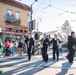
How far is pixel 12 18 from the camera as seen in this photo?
30.2m

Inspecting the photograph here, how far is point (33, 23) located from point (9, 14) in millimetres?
6110

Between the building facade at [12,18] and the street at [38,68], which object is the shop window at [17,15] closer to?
the building facade at [12,18]

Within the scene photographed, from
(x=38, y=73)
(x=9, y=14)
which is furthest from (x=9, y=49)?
(x=9, y=14)

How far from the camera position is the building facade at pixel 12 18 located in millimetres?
28544

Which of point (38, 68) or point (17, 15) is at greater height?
point (17, 15)

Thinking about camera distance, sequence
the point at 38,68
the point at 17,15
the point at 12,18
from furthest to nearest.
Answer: the point at 17,15, the point at 12,18, the point at 38,68

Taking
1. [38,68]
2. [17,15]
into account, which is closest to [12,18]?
[17,15]

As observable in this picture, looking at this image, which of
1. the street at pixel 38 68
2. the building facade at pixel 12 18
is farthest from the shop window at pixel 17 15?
the street at pixel 38 68

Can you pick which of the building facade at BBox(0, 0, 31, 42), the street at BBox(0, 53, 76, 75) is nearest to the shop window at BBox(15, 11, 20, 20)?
the building facade at BBox(0, 0, 31, 42)

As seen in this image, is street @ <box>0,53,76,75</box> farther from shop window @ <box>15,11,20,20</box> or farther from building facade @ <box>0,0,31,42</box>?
shop window @ <box>15,11,20,20</box>

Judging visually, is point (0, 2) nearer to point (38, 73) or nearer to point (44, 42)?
point (44, 42)

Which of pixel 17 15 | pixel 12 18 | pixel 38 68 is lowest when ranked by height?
pixel 38 68

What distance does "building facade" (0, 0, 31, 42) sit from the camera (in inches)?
1124

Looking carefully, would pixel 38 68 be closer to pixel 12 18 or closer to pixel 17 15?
pixel 12 18
